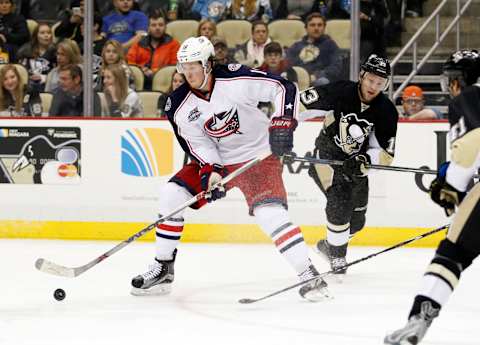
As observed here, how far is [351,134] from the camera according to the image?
213 inches

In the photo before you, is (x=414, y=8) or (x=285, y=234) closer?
(x=285, y=234)

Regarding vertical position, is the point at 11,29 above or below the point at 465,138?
below

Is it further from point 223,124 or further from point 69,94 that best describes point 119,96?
point 223,124

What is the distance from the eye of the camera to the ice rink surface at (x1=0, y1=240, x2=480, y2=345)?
397cm

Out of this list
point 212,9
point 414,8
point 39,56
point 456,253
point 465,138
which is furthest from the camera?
point 414,8

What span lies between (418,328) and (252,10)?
4470mm

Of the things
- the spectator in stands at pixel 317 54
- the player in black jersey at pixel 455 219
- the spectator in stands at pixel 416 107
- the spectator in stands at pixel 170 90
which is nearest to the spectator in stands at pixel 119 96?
the spectator in stands at pixel 170 90

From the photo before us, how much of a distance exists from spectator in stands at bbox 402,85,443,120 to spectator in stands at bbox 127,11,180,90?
5.36 feet

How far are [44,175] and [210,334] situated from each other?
3.48m

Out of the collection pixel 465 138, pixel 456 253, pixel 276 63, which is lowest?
pixel 276 63

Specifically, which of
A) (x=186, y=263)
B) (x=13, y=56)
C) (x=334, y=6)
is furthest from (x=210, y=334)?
(x=13, y=56)

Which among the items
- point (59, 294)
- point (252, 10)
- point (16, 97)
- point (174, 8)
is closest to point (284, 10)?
point (252, 10)

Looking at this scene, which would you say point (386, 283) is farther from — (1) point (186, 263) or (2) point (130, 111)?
(2) point (130, 111)

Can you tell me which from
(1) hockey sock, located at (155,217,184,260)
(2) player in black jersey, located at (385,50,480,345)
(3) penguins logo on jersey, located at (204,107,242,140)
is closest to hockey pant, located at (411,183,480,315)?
(2) player in black jersey, located at (385,50,480,345)
